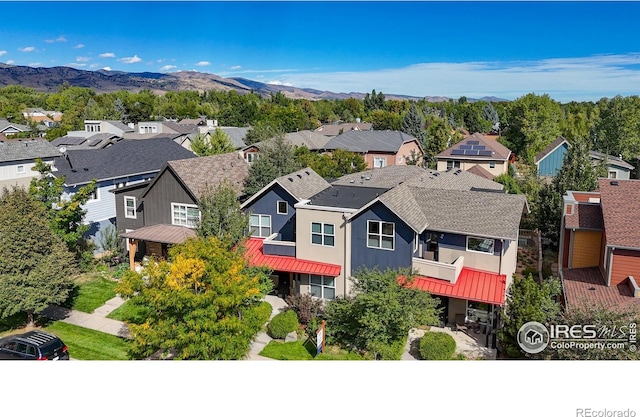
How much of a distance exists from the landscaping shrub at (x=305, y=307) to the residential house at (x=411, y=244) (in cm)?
105

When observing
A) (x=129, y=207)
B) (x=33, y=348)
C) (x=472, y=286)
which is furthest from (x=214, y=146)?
(x=472, y=286)

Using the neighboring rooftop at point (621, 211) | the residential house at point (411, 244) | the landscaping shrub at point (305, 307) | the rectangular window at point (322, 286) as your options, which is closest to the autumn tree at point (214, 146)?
the residential house at point (411, 244)

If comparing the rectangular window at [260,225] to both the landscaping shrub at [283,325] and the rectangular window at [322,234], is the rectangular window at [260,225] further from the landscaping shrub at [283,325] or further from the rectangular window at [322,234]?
the landscaping shrub at [283,325]

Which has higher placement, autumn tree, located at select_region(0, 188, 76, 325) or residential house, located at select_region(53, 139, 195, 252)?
residential house, located at select_region(53, 139, 195, 252)

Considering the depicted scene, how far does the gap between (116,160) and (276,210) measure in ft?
44.3

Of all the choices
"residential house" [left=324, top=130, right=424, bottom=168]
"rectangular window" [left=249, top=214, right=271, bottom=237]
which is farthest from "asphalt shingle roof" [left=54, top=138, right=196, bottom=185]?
"residential house" [left=324, top=130, right=424, bottom=168]

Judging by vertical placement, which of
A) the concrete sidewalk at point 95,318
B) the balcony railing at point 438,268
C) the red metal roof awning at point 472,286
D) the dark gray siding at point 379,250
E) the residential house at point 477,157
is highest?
the residential house at point 477,157

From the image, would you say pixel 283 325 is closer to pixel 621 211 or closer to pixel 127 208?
pixel 621 211

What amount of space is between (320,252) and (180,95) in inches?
4528

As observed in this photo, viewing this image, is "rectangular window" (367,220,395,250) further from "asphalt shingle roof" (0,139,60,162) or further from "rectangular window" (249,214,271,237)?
"asphalt shingle roof" (0,139,60,162)

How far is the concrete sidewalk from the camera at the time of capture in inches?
692

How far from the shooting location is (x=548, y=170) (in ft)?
161

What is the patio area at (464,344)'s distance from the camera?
51.7ft

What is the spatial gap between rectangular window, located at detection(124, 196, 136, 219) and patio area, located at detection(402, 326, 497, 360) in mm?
16021
